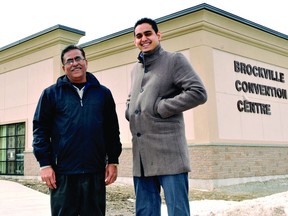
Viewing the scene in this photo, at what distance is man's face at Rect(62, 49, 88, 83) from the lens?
11.0 feet

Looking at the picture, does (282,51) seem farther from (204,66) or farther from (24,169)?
(24,169)

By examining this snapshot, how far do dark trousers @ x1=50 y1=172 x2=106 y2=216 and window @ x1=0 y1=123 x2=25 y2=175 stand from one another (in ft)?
50.3

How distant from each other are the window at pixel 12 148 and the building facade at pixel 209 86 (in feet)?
0.16

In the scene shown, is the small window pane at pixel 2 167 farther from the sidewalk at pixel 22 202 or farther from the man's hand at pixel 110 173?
the man's hand at pixel 110 173

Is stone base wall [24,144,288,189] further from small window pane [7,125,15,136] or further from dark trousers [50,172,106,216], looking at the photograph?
dark trousers [50,172,106,216]

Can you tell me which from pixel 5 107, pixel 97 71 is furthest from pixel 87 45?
pixel 5 107

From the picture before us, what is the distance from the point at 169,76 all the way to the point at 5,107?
17.2 metres

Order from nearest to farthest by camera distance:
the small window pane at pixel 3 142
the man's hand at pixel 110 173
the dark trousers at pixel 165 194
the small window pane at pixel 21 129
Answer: the dark trousers at pixel 165 194 → the man's hand at pixel 110 173 → the small window pane at pixel 21 129 → the small window pane at pixel 3 142

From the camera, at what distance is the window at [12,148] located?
17703mm

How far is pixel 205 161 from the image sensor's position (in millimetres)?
Result: 11727

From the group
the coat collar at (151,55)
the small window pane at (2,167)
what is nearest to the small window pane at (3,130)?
the small window pane at (2,167)

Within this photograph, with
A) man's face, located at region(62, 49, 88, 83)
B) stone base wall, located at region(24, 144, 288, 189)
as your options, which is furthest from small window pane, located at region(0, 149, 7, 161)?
man's face, located at region(62, 49, 88, 83)

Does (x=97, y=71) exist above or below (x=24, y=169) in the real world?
above

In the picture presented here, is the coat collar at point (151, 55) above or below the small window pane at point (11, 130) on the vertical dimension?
below
